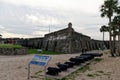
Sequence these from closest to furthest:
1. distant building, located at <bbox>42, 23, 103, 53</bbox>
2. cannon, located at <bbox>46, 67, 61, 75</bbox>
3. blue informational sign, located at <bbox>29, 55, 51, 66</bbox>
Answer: blue informational sign, located at <bbox>29, 55, 51, 66</bbox> < cannon, located at <bbox>46, 67, 61, 75</bbox> < distant building, located at <bbox>42, 23, 103, 53</bbox>

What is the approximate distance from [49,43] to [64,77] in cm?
3117

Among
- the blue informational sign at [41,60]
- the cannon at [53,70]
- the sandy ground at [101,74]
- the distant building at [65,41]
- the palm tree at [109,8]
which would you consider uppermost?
the palm tree at [109,8]

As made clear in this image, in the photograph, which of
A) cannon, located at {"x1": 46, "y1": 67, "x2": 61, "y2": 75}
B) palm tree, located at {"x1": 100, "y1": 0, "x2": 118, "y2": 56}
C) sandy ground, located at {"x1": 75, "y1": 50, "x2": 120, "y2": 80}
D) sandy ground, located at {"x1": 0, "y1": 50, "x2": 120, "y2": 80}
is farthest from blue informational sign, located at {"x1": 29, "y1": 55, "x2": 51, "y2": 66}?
palm tree, located at {"x1": 100, "y1": 0, "x2": 118, "y2": 56}

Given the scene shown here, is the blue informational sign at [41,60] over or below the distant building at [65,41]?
below

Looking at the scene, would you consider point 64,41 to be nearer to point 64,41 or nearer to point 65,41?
point 64,41

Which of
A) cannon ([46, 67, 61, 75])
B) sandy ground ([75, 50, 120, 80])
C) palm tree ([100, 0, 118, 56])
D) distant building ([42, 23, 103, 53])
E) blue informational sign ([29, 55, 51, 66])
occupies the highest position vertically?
palm tree ([100, 0, 118, 56])

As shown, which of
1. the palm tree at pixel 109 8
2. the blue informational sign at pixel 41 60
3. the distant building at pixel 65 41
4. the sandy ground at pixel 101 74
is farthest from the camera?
the distant building at pixel 65 41

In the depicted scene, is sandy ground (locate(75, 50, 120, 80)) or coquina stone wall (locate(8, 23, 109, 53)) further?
coquina stone wall (locate(8, 23, 109, 53))

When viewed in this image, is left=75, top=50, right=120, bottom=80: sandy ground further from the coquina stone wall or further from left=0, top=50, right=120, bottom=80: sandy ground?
the coquina stone wall

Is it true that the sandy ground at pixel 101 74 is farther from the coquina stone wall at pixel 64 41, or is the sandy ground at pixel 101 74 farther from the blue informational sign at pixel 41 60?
the coquina stone wall at pixel 64 41

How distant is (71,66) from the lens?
1616 cm

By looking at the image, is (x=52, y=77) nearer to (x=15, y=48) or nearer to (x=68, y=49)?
(x=15, y=48)

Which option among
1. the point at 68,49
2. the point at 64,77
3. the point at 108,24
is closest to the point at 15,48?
the point at 68,49

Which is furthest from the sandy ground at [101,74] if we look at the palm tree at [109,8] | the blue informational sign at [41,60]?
the palm tree at [109,8]
